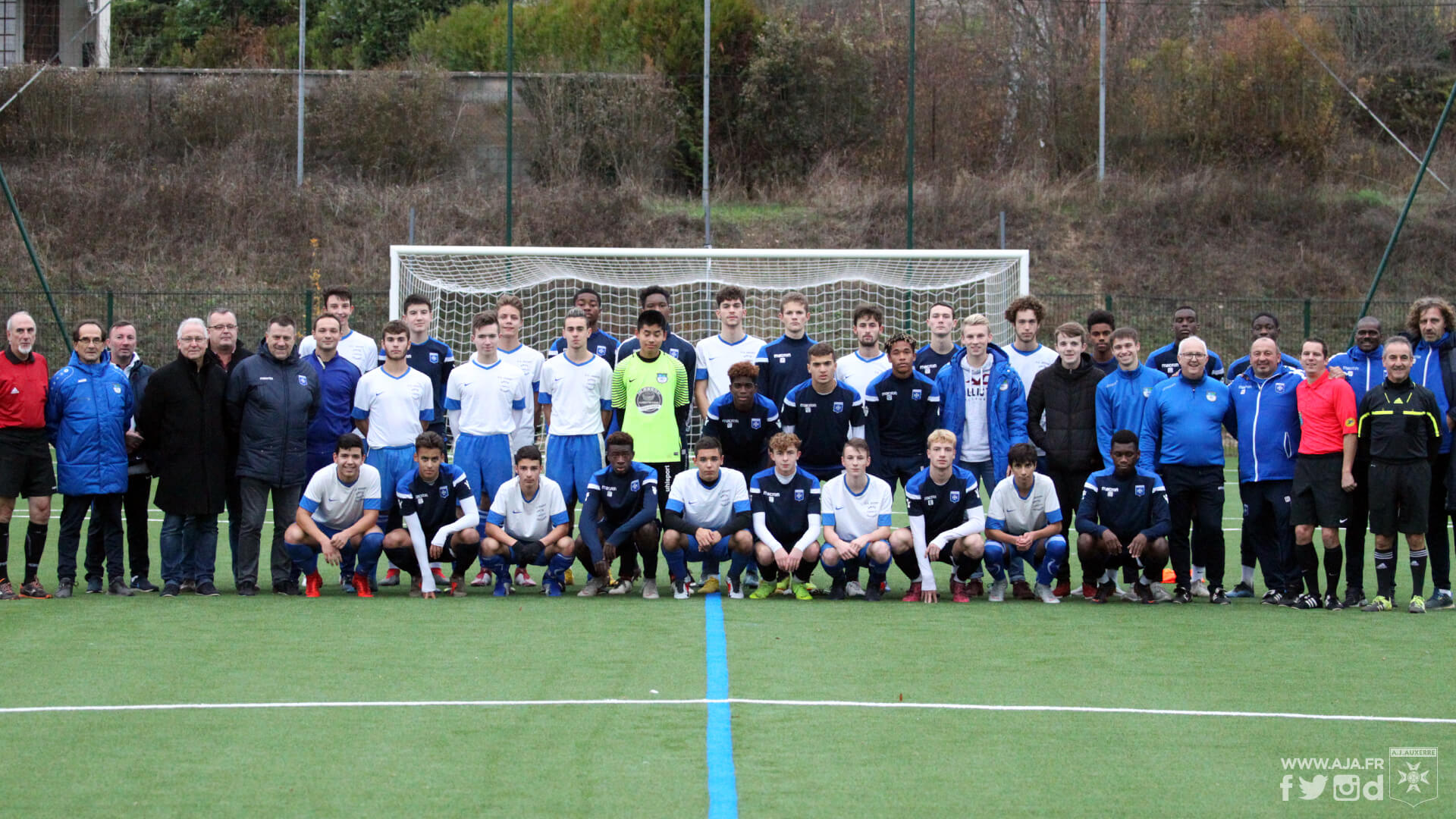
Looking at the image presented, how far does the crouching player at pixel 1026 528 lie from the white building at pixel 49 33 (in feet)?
80.2

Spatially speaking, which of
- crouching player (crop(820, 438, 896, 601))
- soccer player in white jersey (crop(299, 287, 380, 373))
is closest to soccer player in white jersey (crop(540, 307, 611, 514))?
soccer player in white jersey (crop(299, 287, 380, 373))

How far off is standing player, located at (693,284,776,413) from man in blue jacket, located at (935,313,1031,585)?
5.02 ft

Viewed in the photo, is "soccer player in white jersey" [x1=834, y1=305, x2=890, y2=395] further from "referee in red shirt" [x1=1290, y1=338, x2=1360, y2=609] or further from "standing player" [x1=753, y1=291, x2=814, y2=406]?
"referee in red shirt" [x1=1290, y1=338, x2=1360, y2=609]

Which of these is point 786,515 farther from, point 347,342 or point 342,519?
point 347,342

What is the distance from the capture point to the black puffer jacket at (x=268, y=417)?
8.61 meters

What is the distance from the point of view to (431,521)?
8.73 metres

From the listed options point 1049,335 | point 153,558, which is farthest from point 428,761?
point 1049,335

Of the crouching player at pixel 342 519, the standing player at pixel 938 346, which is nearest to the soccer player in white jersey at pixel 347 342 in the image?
the crouching player at pixel 342 519

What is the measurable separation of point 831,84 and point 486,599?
19322mm

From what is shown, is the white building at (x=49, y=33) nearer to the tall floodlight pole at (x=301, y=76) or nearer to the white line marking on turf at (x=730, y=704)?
the tall floodlight pole at (x=301, y=76)

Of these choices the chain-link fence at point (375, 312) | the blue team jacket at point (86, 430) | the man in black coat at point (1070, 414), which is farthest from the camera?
the chain-link fence at point (375, 312)

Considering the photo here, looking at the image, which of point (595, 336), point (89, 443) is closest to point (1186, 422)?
point (595, 336)

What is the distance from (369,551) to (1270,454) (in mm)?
5403

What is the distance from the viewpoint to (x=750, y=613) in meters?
7.99
